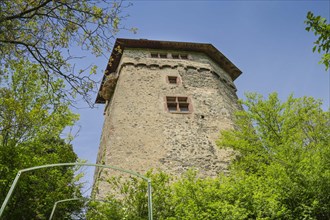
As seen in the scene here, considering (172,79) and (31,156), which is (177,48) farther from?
(31,156)

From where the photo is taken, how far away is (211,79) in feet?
55.8

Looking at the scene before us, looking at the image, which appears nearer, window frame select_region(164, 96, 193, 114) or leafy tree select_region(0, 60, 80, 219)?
leafy tree select_region(0, 60, 80, 219)

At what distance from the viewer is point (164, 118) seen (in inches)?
535

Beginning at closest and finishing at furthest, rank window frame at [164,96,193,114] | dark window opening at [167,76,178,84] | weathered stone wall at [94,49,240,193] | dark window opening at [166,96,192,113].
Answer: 1. weathered stone wall at [94,49,240,193]
2. window frame at [164,96,193,114]
3. dark window opening at [166,96,192,113]
4. dark window opening at [167,76,178,84]

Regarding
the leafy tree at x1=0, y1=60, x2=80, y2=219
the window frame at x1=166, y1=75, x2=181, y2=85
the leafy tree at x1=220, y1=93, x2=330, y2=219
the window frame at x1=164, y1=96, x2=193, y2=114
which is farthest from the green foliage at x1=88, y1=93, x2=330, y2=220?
the window frame at x1=166, y1=75, x2=181, y2=85

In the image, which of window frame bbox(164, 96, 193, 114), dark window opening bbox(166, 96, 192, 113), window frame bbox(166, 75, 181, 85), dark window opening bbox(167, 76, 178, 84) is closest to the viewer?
window frame bbox(164, 96, 193, 114)

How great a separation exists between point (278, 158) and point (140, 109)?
22.5ft

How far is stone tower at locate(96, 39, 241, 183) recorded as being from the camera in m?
12.0

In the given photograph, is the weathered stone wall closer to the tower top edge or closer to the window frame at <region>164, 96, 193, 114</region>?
the window frame at <region>164, 96, 193, 114</region>

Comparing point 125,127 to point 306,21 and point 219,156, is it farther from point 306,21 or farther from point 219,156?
point 306,21

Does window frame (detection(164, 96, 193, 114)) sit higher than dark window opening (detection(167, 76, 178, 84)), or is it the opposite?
dark window opening (detection(167, 76, 178, 84))

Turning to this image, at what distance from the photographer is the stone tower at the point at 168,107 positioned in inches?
473

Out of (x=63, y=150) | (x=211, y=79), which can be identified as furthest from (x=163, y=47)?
(x=63, y=150)

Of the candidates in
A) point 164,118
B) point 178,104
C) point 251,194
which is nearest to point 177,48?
point 178,104
